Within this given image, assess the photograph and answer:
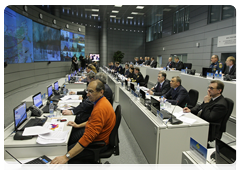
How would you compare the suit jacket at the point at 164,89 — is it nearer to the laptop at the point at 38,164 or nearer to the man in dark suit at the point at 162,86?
the man in dark suit at the point at 162,86

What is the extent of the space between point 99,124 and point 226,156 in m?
Answer: 1.14

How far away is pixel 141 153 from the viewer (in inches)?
109

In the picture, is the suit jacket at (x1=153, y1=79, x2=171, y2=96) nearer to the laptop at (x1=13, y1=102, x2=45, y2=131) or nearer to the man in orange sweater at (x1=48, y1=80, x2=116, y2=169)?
the man in orange sweater at (x1=48, y1=80, x2=116, y2=169)

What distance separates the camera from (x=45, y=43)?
31.8 feet

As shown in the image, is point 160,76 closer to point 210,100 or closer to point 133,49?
point 210,100

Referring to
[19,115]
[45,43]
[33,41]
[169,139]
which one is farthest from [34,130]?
[45,43]

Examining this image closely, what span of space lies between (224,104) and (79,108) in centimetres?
218

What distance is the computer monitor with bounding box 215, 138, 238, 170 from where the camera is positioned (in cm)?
100

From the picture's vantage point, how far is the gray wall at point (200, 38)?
24.9 feet

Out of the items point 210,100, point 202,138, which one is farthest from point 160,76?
point 202,138

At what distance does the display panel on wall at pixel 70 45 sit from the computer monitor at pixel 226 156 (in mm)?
11874

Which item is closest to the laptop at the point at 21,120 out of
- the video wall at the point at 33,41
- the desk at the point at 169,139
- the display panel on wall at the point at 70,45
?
the desk at the point at 169,139

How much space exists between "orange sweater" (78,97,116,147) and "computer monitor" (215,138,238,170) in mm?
1085

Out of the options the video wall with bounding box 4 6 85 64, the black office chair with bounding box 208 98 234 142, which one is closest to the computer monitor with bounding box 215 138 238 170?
the black office chair with bounding box 208 98 234 142
